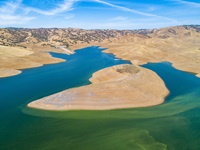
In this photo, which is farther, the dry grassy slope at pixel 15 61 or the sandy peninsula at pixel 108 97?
the dry grassy slope at pixel 15 61

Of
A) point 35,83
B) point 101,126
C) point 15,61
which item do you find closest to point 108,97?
point 101,126

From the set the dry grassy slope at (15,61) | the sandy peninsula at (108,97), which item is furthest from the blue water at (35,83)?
the sandy peninsula at (108,97)

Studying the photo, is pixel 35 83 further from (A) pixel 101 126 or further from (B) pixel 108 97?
(A) pixel 101 126

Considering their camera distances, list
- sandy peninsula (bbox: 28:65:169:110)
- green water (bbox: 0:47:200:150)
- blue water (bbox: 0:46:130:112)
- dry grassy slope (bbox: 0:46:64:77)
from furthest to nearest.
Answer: dry grassy slope (bbox: 0:46:64:77), blue water (bbox: 0:46:130:112), sandy peninsula (bbox: 28:65:169:110), green water (bbox: 0:47:200:150)

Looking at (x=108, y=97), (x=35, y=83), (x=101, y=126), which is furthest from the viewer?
(x=35, y=83)

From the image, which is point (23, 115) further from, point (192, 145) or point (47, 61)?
point (47, 61)

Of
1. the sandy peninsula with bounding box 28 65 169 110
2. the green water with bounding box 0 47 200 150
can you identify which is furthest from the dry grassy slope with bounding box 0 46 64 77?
the sandy peninsula with bounding box 28 65 169 110

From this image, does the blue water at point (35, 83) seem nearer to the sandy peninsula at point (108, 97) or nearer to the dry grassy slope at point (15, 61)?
the dry grassy slope at point (15, 61)

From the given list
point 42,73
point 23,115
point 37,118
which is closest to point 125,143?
point 37,118

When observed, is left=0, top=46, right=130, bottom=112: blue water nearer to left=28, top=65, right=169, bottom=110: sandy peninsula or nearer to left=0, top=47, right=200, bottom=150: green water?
left=0, top=47, right=200, bottom=150: green water

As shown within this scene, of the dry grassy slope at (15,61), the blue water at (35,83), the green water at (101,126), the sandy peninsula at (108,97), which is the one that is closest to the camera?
the green water at (101,126)

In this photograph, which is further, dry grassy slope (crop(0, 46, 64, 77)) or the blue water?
dry grassy slope (crop(0, 46, 64, 77))
